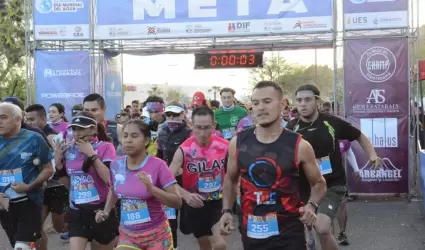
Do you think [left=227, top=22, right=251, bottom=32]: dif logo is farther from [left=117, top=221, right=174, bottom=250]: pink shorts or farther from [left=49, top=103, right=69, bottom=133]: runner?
[left=117, top=221, right=174, bottom=250]: pink shorts

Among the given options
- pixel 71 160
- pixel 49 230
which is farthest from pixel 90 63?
pixel 71 160

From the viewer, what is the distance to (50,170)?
5344mm

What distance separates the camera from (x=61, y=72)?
468 inches

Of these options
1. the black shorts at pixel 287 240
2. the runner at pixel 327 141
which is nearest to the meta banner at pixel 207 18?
the runner at pixel 327 141

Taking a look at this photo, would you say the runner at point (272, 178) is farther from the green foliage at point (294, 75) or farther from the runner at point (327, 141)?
the green foliage at point (294, 75)

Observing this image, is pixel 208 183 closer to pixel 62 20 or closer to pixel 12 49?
pixel 62 20

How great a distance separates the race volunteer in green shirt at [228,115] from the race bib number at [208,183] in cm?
406

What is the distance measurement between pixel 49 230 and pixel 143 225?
4.78 m

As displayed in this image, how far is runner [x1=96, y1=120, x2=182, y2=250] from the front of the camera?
13.9 feet

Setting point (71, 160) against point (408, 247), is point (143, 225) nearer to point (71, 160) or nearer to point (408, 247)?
point (71, 160)

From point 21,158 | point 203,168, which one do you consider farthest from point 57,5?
point 203,168

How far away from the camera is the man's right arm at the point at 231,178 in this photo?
381cm

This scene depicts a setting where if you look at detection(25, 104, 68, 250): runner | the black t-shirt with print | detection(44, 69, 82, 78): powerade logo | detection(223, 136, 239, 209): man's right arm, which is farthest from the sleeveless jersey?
detection(44, 69, 82, 78): powerade logo

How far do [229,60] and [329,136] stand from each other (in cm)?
777
